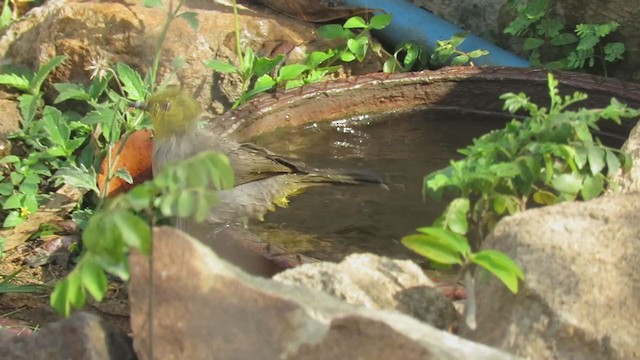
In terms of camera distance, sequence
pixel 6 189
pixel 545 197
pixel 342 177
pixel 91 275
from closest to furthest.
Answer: pixel 91 275
pixel 545 197
pixel 342 177
pixel 6 189

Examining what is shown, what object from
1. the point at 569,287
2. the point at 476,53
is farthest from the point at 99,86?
the point at 569,287

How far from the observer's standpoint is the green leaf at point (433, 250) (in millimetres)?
2318

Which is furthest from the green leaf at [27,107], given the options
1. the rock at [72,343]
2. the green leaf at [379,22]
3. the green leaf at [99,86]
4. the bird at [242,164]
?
the rock at [72,343]

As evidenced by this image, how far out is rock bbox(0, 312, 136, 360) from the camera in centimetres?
234

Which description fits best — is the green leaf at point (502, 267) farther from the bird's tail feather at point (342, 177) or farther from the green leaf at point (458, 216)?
the bird's tail feather at point (342, 177)

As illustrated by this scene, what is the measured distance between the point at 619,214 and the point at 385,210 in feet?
5.30

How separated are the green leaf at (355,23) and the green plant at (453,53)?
→ 43cm

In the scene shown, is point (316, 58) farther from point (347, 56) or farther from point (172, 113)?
point (172, 113)

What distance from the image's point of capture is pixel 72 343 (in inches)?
93.0

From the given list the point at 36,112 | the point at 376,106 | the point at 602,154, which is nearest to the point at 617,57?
the point at 376,106

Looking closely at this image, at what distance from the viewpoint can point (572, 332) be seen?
2.17 meters

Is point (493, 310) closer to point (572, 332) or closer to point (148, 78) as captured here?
point (572, 332)

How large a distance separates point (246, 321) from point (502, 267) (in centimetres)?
57

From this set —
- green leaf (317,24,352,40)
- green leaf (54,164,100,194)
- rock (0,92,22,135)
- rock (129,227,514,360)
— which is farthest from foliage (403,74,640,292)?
rock (0,92,22,135)
